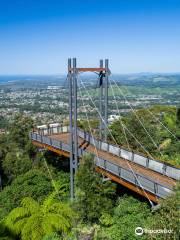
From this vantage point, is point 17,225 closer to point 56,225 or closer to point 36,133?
point 56,225

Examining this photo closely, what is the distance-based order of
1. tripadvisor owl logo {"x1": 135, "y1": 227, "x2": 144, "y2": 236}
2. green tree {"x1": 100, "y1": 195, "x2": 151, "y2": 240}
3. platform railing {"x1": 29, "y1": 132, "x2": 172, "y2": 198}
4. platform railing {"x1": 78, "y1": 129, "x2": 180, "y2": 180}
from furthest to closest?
platform railing {"x1": 78, "y1": 129, "x2": 180, "y2": 180} → platform railing {"x1": 29, "y1": 132, "x2": 172, "y2": 198} → green tree {"x1": 100, "y1": 195, "x2": 151, "y2": 240} → tripadvisor owl logo {"x1": 135, "y1": 227, "x2": 144, "y2": 236}

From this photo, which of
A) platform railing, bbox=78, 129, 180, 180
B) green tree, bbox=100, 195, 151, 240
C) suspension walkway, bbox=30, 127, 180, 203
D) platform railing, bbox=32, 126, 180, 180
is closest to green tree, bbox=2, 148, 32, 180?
platform railing, bbox=32, 126, 180, 180

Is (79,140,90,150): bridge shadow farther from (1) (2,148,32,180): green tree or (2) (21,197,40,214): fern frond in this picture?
(2) (21,197,40,214): fern frond

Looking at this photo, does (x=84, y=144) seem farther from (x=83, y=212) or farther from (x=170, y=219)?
(x=170, y=219)

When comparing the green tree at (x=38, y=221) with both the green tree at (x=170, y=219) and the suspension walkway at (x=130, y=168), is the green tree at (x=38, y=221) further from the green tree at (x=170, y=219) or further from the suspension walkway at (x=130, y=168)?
the green tree at (x=170, y=219)

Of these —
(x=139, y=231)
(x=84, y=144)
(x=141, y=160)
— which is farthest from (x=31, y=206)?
(x=84, y=144)

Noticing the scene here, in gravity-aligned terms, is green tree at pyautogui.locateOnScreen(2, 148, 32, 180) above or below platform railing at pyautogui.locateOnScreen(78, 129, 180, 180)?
below

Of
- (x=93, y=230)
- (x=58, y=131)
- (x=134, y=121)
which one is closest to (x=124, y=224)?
(x=93, y=230)

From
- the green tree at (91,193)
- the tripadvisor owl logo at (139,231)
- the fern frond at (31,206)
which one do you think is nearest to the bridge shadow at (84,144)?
the green tree at (91,193)
